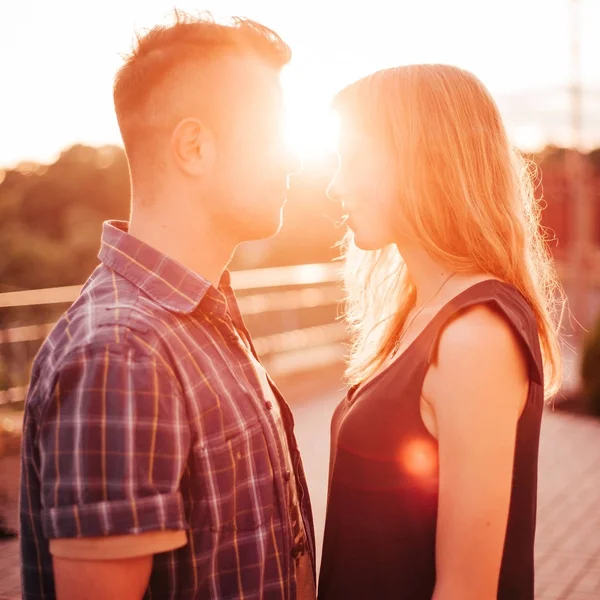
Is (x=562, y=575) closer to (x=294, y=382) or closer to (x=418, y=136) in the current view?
(x=418, y=136)

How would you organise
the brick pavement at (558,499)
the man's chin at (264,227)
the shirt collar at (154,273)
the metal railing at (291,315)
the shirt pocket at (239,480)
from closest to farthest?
1. the shirt pocket at (239,480)
2. the shirt collar at (154,273)
3. the man's chin at (264,227)
4. the brick pavement at (558,499)
5. the metal railing at (291,315)

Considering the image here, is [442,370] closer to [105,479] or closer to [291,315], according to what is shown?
[105,479]

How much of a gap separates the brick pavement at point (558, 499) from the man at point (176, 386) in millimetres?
3398

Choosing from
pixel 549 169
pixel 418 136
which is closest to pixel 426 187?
pixel 418 136

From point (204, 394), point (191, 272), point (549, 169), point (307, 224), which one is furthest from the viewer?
point (549, 169)

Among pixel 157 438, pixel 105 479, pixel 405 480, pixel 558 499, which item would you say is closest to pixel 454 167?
pixel 405 480

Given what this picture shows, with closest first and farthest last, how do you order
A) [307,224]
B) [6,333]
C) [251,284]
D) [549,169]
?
[6,333], [251,284], [307,224], [549,169]

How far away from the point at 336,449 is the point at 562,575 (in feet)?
11.6

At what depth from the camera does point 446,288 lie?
2291 millimetres

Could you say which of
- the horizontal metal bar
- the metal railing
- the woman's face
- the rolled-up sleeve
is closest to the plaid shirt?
the rolled-up sleeve

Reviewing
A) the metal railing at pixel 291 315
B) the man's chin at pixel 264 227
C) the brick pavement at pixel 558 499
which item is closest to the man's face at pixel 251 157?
the man's chin at pixel 264 227

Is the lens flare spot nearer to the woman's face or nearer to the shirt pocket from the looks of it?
the shirt pocket

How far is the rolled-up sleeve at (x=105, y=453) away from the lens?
1574 millimetres

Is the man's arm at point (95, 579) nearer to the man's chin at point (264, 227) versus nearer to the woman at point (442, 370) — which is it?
the woman at point (442, 370)
